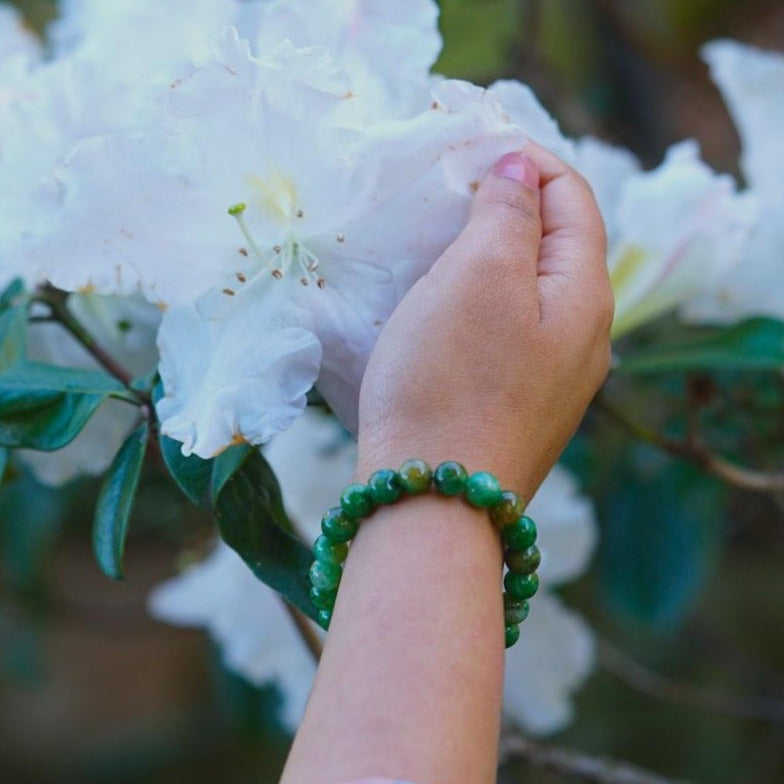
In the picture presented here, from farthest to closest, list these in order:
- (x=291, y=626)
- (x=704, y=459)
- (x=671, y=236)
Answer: (x=291, y=626) → (x=704, y=459) → (x=671, y=236)

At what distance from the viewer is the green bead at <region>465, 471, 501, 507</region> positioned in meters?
0.51

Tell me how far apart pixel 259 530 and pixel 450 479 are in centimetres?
16

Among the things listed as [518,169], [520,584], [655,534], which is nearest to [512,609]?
[520,584]

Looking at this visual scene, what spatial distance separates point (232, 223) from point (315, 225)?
5 cm

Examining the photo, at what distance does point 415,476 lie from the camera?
0.51m

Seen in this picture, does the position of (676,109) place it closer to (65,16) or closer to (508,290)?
(65,16)

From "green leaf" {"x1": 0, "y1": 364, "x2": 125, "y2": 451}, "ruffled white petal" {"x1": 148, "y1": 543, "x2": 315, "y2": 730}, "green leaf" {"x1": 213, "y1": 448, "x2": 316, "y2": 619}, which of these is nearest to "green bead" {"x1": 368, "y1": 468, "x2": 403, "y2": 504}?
"green leaf" {"x1": 213, "y1": 448, "x2": 316, "y2": 619}

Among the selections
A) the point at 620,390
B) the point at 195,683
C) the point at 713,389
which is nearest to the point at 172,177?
the point at 713,389

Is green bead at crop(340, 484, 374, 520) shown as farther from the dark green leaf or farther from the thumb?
the dark green leaf

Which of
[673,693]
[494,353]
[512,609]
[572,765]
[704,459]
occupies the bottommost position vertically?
[673,693]

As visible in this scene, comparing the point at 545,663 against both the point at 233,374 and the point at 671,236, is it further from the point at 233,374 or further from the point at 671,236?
the point at 233,374

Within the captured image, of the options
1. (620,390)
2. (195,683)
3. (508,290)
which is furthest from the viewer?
(195,683)

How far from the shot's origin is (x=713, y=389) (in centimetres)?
99

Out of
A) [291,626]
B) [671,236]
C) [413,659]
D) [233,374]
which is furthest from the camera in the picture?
[291,626]
